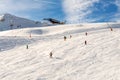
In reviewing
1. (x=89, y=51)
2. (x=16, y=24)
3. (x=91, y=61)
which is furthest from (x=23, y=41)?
(x=16, y=24)

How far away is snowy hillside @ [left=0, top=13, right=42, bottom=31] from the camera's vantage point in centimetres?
4766

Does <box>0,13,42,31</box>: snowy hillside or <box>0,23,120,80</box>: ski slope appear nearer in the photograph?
<box>0,23,120,80</box>: ski slope

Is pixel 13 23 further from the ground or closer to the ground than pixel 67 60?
further from the ground

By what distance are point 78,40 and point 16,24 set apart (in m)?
34.6

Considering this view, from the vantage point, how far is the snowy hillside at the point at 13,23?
47.7 meters

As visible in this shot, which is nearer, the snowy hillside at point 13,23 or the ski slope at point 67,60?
the ski slope at point 67,60

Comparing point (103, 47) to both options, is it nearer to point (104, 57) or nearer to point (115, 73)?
point (104, 57)

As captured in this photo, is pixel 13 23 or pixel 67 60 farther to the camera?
pixel 13 23

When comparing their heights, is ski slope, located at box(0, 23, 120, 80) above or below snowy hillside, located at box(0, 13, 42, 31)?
below

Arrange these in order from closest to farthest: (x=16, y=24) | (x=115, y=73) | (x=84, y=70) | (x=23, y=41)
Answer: (x=115, y=73) → (x=84, y=70) → (x=23, y=41) → (x=16, y=24)

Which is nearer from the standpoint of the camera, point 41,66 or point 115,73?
point 115,73

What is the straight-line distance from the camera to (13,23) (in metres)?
48.8

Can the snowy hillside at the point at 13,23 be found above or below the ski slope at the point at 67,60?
above

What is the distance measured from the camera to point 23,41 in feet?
59.0
